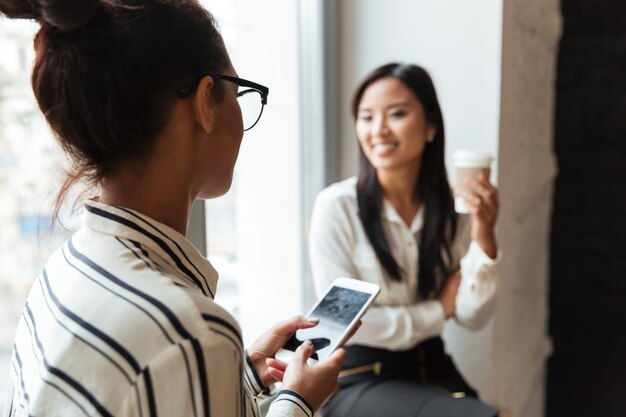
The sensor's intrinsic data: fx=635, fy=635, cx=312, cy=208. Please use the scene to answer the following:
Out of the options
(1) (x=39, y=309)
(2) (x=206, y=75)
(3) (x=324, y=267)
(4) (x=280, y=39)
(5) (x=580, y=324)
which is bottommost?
(5) (x=580, y=324)

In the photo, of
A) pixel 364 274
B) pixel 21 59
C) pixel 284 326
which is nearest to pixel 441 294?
pixel 364 274

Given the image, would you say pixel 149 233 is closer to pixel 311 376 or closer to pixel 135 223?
pixel 135 223

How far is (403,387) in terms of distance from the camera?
1462 millimetres

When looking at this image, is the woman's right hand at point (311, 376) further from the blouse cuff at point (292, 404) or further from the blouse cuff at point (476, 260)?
the blouse cuff at point (476, 260)

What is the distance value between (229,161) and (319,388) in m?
0.32

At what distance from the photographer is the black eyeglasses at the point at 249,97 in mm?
736

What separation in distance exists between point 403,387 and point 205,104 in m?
0.96

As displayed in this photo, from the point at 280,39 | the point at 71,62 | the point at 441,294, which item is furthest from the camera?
the point at 280,39

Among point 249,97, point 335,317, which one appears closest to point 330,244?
point 335,317

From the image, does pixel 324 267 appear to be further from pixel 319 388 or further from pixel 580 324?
pixel 580 324

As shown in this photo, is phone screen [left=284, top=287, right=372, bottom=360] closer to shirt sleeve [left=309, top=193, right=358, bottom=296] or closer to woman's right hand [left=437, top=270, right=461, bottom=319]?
shirt sleeve [left=309, top=193, right=358, bottom=296]

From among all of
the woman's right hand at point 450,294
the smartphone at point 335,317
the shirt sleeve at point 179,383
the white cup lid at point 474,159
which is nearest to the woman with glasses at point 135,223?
the shirt sleeve at point 179,383

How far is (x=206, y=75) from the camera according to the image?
2.45 feet

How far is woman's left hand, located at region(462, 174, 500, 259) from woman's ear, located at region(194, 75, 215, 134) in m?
0.85
